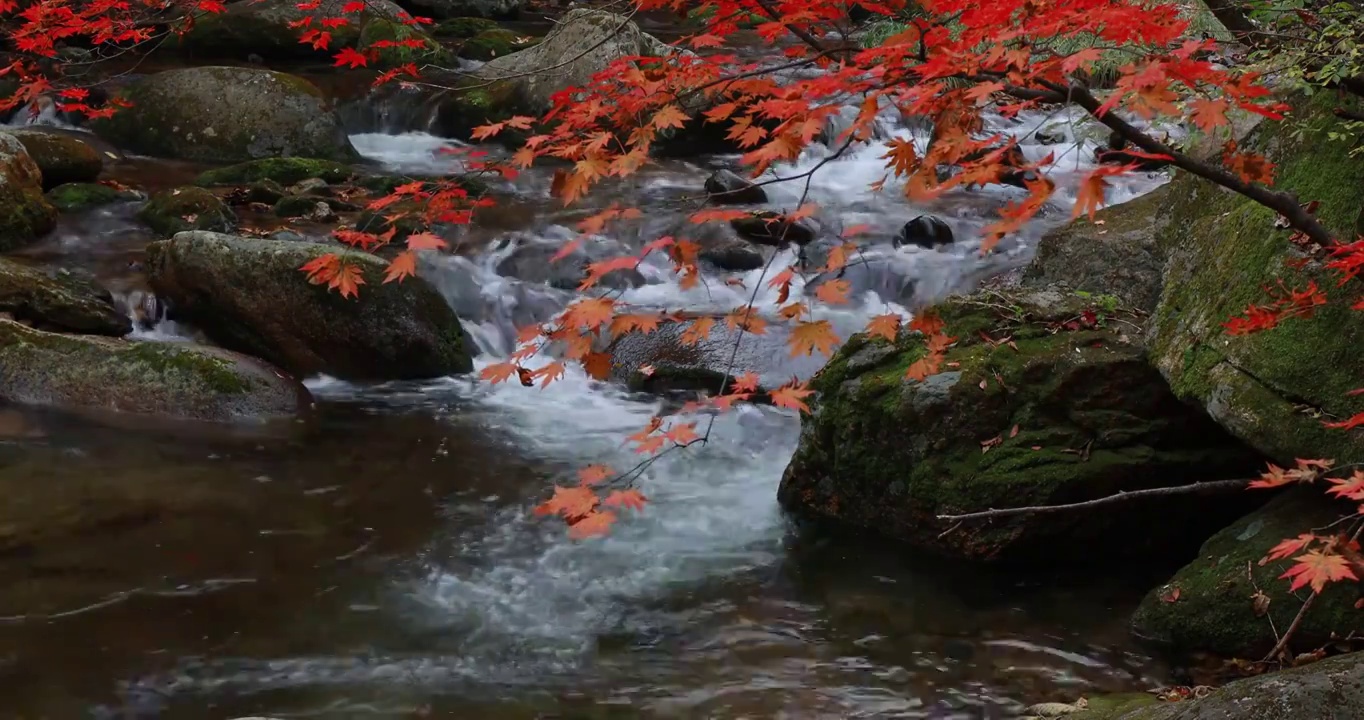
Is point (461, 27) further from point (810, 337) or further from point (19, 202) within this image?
point (810, 337)

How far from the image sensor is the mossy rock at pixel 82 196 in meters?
9.74

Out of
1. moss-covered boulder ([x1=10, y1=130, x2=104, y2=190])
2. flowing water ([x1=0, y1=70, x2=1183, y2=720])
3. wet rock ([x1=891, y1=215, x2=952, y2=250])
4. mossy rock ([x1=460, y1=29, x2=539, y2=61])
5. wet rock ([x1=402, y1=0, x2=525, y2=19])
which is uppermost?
wet rock ([x1=402, y1=0, x2=525, y2=19])

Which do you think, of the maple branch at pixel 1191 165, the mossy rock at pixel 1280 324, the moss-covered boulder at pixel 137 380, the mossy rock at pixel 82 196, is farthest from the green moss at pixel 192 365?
the maple branch at pixel 1191 165

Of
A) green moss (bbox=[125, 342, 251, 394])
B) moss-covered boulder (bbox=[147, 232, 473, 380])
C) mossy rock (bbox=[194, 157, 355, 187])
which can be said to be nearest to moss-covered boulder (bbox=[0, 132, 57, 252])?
mossy rock (bbox=[194, 157, 355, 187])

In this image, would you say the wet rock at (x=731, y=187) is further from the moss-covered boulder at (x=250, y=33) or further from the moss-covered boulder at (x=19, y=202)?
the moss-covered boulder at (x=250, y=33)

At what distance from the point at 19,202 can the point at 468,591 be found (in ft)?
20.8

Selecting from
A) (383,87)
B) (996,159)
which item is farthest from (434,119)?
(996,159)

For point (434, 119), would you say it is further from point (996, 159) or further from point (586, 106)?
point (996, 159)

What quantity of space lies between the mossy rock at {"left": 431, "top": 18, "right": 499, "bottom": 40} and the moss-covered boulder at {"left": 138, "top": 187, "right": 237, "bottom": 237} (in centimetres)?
834

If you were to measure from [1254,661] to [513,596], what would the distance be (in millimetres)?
3167

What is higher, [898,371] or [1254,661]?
→ [898,371]

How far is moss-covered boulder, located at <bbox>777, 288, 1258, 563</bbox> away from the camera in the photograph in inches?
197

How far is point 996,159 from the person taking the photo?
2635mm

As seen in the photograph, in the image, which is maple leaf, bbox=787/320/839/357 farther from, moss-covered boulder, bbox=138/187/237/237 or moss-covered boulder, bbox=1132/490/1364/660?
moss-covered boulder, bbox=138/187/237/237
